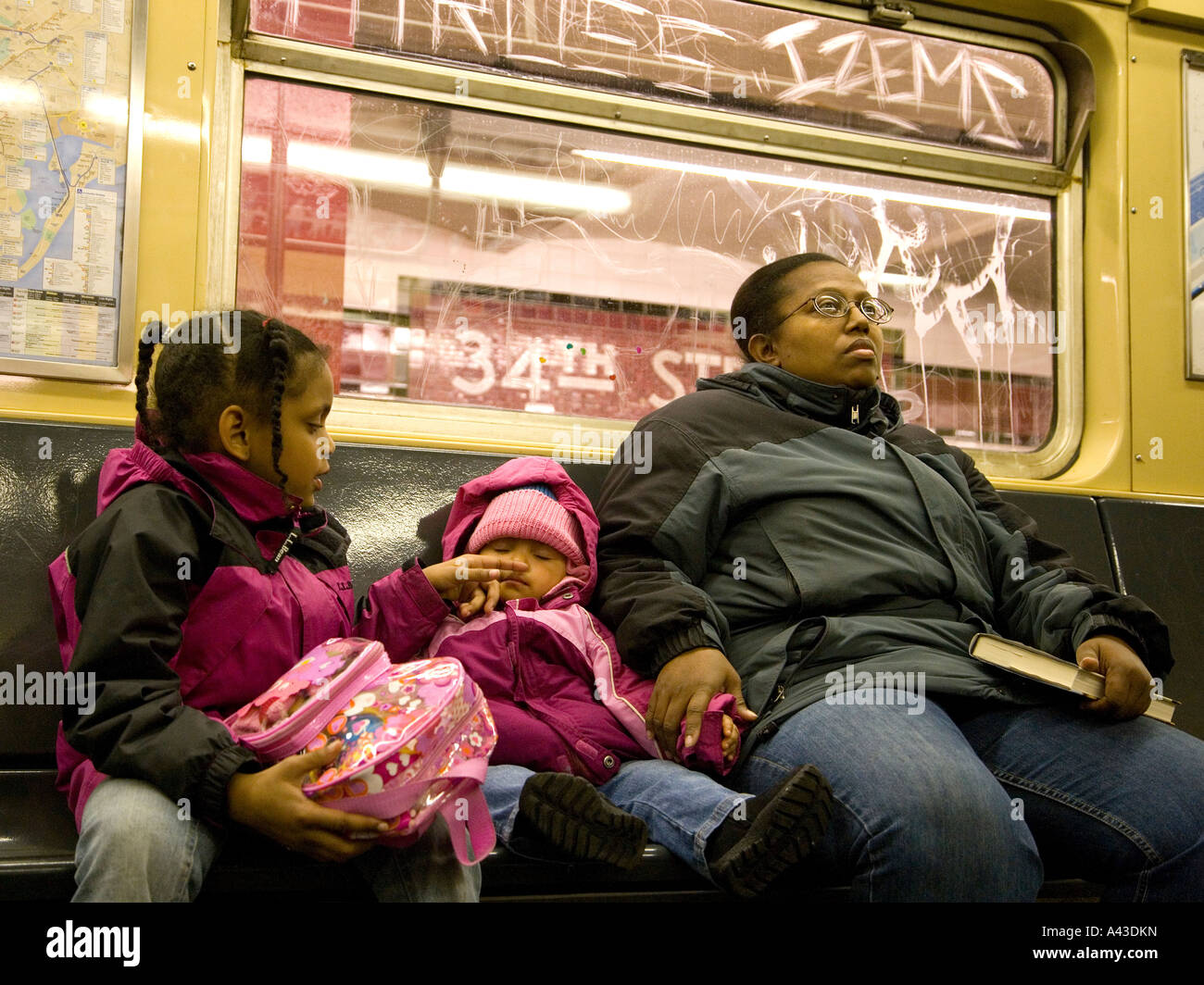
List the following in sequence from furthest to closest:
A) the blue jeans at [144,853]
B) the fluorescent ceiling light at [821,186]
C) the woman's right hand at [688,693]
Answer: the fluorescent ceiling light at [821,186], the woman's right hand at [688,693], the blue jeans at [144,853]

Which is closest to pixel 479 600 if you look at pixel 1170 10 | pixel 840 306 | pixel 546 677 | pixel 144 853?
pixel 546 677

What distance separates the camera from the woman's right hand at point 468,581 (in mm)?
1920

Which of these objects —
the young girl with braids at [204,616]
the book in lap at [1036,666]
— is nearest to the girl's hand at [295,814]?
the young girl with braids at [204,616]

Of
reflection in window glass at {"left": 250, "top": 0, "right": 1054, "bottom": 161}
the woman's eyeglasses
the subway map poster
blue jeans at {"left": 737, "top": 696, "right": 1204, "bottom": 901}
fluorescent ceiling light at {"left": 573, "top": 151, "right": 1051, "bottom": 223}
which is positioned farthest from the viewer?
fluorescent ceiling light at {"left": 573, "top": 151, "right": 1051, "bottom": 223}

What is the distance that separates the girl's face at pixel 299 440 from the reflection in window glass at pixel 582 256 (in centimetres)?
77

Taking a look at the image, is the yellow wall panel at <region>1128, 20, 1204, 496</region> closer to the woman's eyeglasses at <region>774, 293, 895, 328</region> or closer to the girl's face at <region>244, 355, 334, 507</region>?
the woman's eyeglasses at <region>774, 293, 895, 328</region>

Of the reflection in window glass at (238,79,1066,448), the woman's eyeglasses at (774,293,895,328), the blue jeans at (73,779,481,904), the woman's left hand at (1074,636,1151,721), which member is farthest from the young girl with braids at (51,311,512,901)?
the woman's left hand at (1074,636,1151,721)

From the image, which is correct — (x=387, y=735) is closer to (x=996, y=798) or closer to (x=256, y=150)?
(x=996, y=798)

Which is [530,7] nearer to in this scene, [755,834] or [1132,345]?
[1132,345]

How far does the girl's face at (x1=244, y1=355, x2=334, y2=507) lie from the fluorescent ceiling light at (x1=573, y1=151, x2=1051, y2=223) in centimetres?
130

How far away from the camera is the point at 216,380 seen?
175 centimetres

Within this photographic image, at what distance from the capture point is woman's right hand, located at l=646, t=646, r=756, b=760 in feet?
5.68

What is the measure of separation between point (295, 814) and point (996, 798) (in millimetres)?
1032

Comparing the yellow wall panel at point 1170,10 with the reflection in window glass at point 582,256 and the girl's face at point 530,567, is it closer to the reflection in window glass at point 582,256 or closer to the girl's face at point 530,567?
the reflection in window glass at point 582,256
